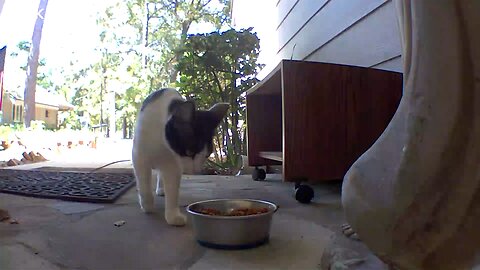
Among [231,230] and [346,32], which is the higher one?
[346,32]

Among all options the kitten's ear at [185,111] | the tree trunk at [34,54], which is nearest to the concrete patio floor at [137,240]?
the kitten's ear at [185,111]

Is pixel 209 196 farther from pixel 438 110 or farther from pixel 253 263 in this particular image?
pixel 438 110

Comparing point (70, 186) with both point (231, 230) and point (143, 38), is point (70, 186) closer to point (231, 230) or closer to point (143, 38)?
point (231, 230)

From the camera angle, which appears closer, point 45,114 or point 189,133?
point 189,133

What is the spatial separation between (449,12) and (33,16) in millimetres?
12476

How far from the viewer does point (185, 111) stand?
1.61 metres

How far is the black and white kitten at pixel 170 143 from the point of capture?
5.34 ft

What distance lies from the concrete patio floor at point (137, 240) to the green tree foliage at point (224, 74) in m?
2.12

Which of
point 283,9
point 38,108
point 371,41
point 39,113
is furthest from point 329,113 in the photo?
point 39,113

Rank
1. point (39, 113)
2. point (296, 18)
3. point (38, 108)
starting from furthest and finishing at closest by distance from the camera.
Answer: point (39, 113) < point (38, 108) < point (296, 18)

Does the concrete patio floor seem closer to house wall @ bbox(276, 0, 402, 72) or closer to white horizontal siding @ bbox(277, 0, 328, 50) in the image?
house wall @ bbox(276, 0, 402, 72)

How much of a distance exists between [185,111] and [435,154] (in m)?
1.23

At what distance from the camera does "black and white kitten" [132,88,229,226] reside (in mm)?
1627

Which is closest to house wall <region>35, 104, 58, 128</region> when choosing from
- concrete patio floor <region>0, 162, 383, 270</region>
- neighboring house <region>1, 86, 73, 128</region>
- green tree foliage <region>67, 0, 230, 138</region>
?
neighboring house <region>1, 86, 73, 128</region>
